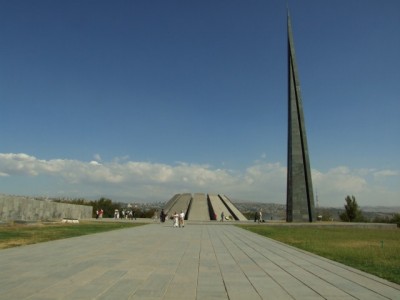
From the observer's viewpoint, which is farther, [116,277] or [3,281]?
[116,277]

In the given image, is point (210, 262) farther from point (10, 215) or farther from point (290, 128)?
point (290, 128)

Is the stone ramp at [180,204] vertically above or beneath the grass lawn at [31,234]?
above

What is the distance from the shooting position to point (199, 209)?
48.1 meters

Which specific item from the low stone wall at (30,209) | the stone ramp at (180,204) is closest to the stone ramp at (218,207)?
the stone ramp at (180,204)

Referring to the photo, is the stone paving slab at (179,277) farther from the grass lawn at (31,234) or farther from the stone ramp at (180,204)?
the stone ramp at (180,204)

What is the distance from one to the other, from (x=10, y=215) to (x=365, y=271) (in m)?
24.8

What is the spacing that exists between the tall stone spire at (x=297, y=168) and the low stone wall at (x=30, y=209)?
2186 cm

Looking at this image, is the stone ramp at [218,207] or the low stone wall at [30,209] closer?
the low stone wall at [30,209]

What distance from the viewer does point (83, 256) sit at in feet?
30.6

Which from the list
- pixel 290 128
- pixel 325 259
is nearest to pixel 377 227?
pixel 290 128

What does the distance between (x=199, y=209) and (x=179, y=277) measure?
137 ft

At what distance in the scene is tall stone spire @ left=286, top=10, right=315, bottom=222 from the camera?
34250 millimetres

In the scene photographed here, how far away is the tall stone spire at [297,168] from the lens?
3425cm

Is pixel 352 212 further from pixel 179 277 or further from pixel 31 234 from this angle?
pixel 179 277
